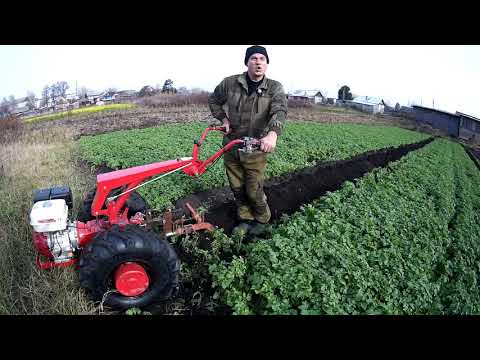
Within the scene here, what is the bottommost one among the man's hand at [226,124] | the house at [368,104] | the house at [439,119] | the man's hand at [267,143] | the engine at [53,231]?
the engine at [53,231]

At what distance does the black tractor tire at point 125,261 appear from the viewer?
289cm

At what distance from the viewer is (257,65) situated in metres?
3.91

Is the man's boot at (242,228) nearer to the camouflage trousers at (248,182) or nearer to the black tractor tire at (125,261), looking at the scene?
the camouflage trousers at (248,182)

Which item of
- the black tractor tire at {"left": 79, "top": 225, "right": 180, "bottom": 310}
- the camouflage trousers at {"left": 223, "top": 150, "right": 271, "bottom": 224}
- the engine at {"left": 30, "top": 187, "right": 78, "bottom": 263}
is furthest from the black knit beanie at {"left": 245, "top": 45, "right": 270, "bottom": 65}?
the engine at {"left": 30, "top": 187, "right": 78, "bottom": 263}

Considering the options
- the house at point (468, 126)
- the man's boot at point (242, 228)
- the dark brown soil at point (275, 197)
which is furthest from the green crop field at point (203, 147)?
the house at point (468, 126)

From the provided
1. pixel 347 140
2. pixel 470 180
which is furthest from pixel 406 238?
pixel 347 140

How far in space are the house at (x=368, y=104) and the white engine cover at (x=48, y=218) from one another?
5460mm

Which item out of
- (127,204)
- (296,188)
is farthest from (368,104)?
(127,204)

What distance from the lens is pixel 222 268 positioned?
11.8 ft

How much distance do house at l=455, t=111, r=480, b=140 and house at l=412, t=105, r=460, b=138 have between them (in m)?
0.05

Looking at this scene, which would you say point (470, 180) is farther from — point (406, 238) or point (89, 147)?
point (89, 147)

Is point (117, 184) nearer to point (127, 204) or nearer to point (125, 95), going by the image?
point (127, 204)

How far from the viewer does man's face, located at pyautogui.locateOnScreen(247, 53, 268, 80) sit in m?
3.82

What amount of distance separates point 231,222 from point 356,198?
7.34 feet
